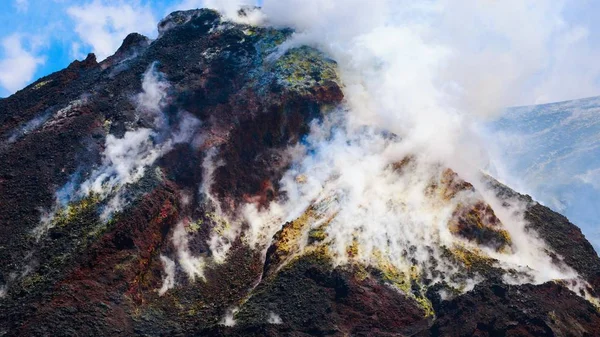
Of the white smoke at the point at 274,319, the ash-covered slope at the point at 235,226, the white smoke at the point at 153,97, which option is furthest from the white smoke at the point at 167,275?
the white smoke at the point at 153,97

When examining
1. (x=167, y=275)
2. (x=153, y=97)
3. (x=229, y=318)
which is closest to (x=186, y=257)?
(x=167, y=275)

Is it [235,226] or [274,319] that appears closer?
[274,319]

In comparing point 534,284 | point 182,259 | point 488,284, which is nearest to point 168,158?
point 182,259

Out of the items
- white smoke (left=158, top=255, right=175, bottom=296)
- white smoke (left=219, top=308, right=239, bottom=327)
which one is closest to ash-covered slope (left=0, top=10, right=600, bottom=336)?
white smoke (left=158, top=255, right=175, bottom=296)

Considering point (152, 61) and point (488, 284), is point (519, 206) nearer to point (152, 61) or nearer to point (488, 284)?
point (488, 284)

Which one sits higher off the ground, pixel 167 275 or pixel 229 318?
pixel 167 275

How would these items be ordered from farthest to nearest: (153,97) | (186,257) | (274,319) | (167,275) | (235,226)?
(153,97)
(235,226)
(186,257)
(167,275)
(274,319)

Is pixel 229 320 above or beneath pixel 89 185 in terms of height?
beneath

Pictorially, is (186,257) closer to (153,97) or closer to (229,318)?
(229,318)
